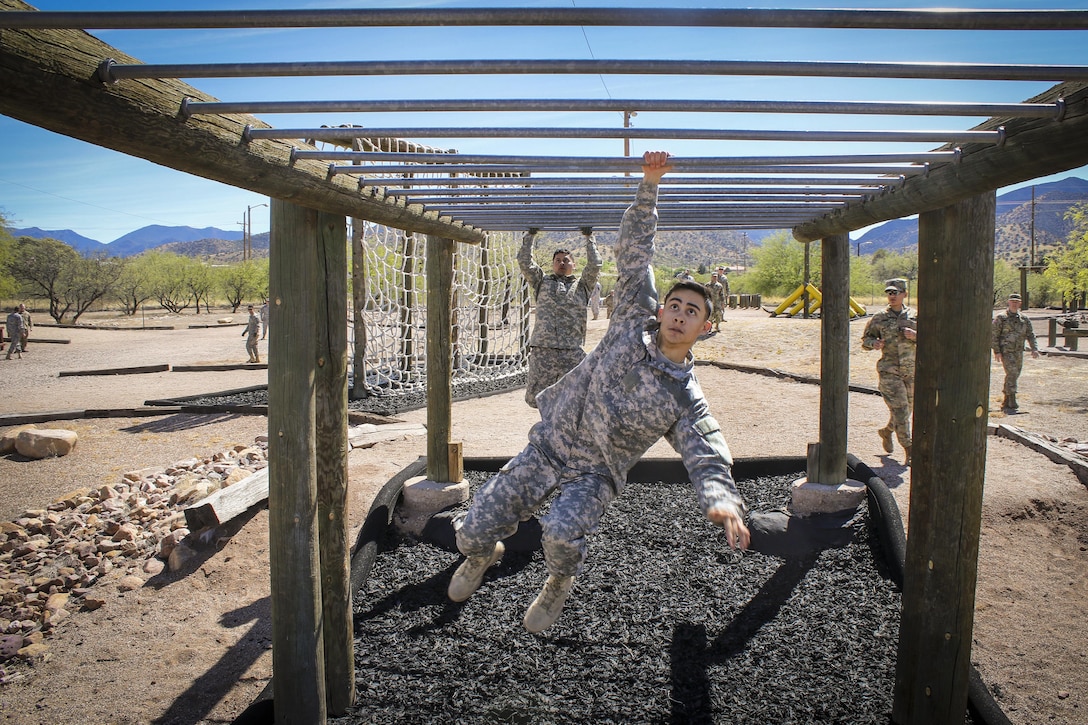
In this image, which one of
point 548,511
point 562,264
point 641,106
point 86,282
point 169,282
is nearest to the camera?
point 641,106

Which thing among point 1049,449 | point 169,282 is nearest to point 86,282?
point 169,282

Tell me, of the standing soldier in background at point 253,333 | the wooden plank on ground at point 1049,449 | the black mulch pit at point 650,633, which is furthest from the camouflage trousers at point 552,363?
the standing soldier in background at point 253,333

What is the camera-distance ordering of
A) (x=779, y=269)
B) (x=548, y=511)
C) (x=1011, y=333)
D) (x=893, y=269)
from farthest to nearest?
(x=893, y=269), (x=779, y=269), (x=1011, y=333), (x=548, y=511)

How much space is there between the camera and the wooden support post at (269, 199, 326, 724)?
292 cm

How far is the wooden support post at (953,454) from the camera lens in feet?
9.45

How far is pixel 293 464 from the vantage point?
2.93 meters

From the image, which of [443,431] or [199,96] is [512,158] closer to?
[199,96]

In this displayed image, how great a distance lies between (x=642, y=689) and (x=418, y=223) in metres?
2.79

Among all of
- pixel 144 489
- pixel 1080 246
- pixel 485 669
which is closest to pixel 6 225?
pixel 144 489

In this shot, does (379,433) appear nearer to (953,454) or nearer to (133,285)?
(953,454)

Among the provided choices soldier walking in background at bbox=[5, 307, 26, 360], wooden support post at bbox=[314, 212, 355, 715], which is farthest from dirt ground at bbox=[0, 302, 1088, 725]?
soldier walking in background at bbox=[5, 307, 26, 360]

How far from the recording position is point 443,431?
18.0 ft

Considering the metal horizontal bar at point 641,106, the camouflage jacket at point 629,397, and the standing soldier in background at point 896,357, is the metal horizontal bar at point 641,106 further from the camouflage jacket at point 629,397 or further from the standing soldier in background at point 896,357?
the standing soldier in background at point 896,357

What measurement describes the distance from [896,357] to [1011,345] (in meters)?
3.96
